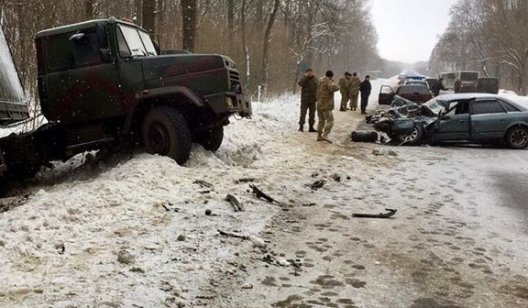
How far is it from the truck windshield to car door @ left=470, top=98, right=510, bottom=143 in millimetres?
9173

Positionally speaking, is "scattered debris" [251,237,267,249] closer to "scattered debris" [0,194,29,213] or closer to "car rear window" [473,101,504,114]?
"scattered debris" [0,194,29,213]

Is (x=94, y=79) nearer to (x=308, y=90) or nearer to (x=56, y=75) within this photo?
(x=56, y=75)

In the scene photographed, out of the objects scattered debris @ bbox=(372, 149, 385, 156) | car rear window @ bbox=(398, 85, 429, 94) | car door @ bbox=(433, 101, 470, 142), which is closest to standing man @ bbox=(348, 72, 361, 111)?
car rear window @ bbox=(398, 85, 429, 94)

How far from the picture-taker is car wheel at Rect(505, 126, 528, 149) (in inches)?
575

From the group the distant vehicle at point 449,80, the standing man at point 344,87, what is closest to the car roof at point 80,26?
the standing man at point 344,87

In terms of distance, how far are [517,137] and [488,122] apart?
3.12 ft

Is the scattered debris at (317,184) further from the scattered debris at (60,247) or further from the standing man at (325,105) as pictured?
the standing man at (325,105)

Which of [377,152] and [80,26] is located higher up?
[80,26]

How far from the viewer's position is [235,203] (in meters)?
6.81

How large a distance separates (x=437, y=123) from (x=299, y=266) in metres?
10.9

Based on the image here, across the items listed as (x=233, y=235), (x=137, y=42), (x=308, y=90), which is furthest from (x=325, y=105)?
(x=233, y=235)

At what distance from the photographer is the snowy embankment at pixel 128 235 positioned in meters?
4.14

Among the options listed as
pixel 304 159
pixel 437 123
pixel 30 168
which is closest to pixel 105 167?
pixel 30 168

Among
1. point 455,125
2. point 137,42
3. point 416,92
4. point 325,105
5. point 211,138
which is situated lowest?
point 211,138
